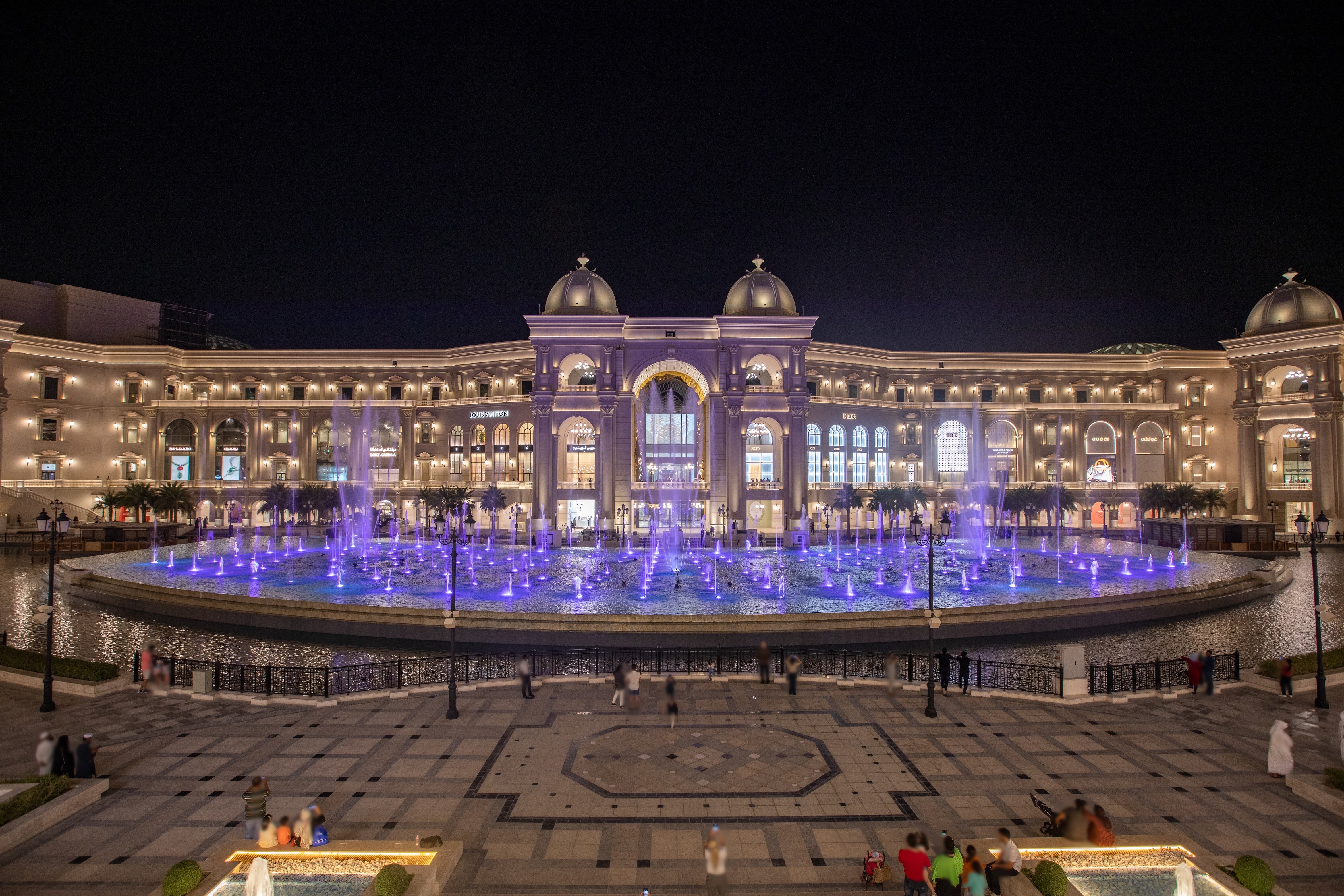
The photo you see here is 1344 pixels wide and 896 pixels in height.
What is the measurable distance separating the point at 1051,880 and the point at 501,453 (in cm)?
5974

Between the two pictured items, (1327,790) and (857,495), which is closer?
(1327,790)

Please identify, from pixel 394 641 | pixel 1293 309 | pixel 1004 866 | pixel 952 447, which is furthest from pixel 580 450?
pixel 1293 309

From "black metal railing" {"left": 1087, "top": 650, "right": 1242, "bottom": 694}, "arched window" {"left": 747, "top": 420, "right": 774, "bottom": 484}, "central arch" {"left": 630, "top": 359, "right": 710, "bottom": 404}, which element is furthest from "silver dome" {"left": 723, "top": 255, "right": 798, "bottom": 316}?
"black metal railing" {"left": 1087, "top": 650, "right": 1242, "bottom": 694}

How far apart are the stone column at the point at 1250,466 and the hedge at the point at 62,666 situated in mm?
79448

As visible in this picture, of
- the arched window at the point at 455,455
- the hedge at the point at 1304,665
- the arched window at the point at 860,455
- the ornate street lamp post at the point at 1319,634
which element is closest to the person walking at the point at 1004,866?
the ornate street lamp post at the point at 1319,634

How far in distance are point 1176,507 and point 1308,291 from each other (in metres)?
24.0

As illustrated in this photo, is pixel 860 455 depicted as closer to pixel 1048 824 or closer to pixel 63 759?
pixel 1048 824

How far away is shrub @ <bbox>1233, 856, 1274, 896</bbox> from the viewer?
8469 millimetres

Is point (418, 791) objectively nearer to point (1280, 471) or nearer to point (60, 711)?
point (60, 711)

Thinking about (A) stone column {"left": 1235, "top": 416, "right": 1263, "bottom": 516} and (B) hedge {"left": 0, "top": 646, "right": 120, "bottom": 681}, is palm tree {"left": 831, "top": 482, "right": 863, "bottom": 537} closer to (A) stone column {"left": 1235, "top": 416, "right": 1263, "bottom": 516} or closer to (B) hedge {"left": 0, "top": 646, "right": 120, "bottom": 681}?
(A) stone column {"left": 1235, "top": 416, "right": 1263, "bottom": 516}

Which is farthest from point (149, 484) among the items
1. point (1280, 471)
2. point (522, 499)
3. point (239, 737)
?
point (1280, 471)

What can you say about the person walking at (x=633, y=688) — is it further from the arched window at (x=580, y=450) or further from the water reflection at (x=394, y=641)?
the arched window at (x=580, y=450)

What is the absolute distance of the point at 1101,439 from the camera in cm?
6725

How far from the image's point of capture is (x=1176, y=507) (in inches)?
2202
